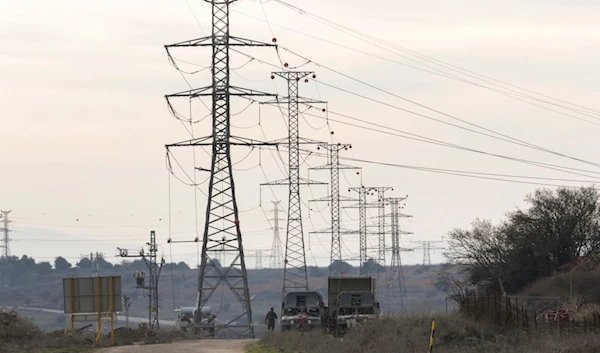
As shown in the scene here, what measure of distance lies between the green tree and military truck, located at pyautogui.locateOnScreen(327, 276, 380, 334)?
10786 mm

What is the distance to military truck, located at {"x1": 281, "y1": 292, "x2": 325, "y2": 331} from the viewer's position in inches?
2205

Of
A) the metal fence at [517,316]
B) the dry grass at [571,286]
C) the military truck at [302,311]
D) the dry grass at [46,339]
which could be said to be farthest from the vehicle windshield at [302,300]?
the metal fence at [517,316]

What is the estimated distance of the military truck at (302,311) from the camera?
56.0 m

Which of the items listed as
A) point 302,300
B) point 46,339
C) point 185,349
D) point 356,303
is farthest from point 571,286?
point 46,339

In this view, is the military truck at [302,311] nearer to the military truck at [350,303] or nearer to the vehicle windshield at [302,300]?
the vehicle windshield at [302,300]

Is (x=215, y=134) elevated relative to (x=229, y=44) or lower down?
lower down

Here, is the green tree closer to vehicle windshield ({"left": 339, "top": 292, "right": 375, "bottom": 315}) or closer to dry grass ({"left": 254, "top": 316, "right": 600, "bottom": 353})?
vehicle windshield ({"left": 339, "top": 292, "right": 375, "bottom": 315})

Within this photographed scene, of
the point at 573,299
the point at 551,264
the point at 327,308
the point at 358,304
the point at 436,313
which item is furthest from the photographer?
the point at 551,264

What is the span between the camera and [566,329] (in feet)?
119

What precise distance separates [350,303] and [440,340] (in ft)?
64.6

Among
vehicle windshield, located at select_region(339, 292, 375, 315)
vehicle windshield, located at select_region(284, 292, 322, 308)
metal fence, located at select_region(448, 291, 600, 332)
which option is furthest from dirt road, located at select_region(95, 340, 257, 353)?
vehicle windshield, located at select_region(284, 292, 322, 308)

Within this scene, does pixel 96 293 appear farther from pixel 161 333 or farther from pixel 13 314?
pixel 161 333

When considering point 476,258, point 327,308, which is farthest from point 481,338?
point 476,258

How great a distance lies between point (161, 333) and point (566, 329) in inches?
928
